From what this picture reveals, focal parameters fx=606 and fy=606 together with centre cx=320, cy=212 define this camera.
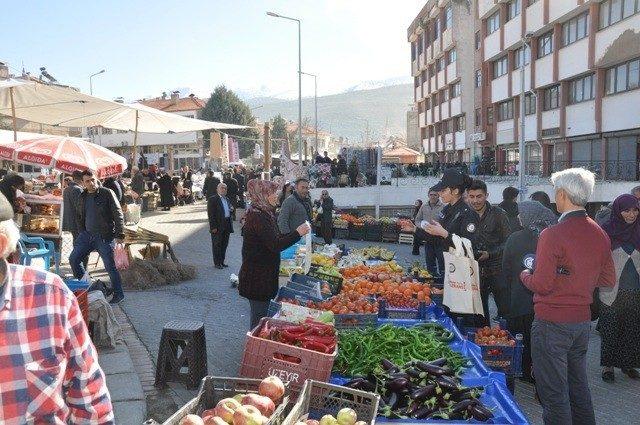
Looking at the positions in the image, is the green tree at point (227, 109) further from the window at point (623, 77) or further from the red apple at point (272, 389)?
the red apple at point (272, 389)

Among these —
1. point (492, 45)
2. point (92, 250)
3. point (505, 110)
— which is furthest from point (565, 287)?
point (492, 45)

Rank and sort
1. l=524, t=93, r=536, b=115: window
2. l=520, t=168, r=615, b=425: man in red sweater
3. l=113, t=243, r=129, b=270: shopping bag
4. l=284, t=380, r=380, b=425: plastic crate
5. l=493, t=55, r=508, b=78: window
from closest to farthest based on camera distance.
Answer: l=284, t=380, r=380, b=425: plastic crate
l=520, t=168, r=615, b=425: man in red sweater
l=113, t=243, r=129, b=270: shopping bag
l=524, t=93, r=536, b=115: window
l=493, t=55, r=508, b=78: window

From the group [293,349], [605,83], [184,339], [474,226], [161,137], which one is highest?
[605,83]

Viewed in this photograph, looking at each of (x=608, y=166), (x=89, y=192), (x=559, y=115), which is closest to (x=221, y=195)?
(x=89, y=192)

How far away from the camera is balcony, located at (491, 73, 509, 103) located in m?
40.5

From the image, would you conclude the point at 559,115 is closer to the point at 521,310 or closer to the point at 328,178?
the point at 328,178

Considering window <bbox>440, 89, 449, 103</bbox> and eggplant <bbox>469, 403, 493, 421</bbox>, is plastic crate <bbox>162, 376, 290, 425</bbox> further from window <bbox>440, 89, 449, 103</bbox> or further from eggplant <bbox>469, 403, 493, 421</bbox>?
window <bbox>440, 89, 449, 103</bbox>

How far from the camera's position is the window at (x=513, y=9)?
3772cm

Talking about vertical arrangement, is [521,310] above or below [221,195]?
below

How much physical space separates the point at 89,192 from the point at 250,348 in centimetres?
499

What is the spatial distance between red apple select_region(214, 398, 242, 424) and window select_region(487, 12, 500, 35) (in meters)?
42.3

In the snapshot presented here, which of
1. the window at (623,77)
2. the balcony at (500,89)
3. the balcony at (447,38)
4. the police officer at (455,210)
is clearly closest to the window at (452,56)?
the balcony at (447,38)

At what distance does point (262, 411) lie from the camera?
338 cm

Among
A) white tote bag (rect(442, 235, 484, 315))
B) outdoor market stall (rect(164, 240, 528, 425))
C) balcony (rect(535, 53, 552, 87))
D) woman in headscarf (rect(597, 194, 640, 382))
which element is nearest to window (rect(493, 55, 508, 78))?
balcony (rect(535, 53, 552, 87))
